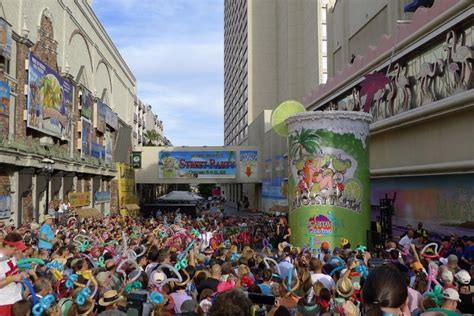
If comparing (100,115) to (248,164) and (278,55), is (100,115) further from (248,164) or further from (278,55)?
(278,55)

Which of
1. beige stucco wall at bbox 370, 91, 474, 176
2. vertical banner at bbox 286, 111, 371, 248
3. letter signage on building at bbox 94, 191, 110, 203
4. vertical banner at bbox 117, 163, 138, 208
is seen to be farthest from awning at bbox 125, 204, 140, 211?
vertical banner at bbox 286, 111, 371, 248

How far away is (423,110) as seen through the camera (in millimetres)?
15922

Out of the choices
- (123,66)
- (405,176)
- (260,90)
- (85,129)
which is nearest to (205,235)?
(405,176)

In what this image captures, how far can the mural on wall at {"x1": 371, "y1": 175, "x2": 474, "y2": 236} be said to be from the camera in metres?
15.1

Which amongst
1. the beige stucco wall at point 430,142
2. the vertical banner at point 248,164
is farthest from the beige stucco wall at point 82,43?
the beige stucco wall at point 430,142

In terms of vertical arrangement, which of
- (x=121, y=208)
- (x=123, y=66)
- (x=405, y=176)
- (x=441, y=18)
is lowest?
(x=121, y=208)

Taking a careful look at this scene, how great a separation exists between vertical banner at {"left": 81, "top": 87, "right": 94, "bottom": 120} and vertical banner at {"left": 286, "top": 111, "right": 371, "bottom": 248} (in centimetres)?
2276

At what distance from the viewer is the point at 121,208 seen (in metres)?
45.4

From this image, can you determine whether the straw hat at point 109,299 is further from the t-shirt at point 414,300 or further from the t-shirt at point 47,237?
the t-shirt at point 47,237

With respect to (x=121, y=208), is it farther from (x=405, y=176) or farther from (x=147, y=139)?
(x=147, y=139)

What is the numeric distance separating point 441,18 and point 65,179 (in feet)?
78.4

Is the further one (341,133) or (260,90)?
(260,90)

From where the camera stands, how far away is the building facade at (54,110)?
69.3ft

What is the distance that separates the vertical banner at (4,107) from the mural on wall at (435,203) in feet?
56.4
